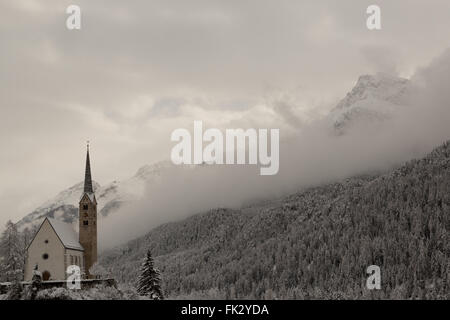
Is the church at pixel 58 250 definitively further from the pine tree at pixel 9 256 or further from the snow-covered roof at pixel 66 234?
the pine tree at pixel 9 256

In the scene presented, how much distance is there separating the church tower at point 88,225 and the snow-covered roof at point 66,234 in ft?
4.84

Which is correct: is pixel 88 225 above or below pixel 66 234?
above

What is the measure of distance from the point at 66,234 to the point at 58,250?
5.11m

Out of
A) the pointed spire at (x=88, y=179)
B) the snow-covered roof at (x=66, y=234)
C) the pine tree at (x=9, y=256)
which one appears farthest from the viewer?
the pointed spire at (x=88, y=179)

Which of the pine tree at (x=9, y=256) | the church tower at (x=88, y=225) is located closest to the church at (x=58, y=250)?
the church tower at (x=88, y=225)

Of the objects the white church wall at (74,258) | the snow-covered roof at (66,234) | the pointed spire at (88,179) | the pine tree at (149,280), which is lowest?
the pine tree at (149,280)

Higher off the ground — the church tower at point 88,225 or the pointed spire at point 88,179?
the pointed spire at point 88,179

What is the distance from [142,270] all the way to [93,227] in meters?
21.3

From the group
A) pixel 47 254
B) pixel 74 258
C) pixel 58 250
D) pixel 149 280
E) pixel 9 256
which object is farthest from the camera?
pixel 74 258

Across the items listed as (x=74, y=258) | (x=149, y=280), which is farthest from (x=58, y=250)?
(x=149, y=280)

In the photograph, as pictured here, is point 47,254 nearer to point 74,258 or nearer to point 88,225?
point 74,258

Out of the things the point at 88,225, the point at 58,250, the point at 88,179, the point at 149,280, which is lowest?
the point at 149,280

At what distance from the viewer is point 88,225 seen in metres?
102

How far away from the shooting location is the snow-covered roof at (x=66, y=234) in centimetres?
9312
